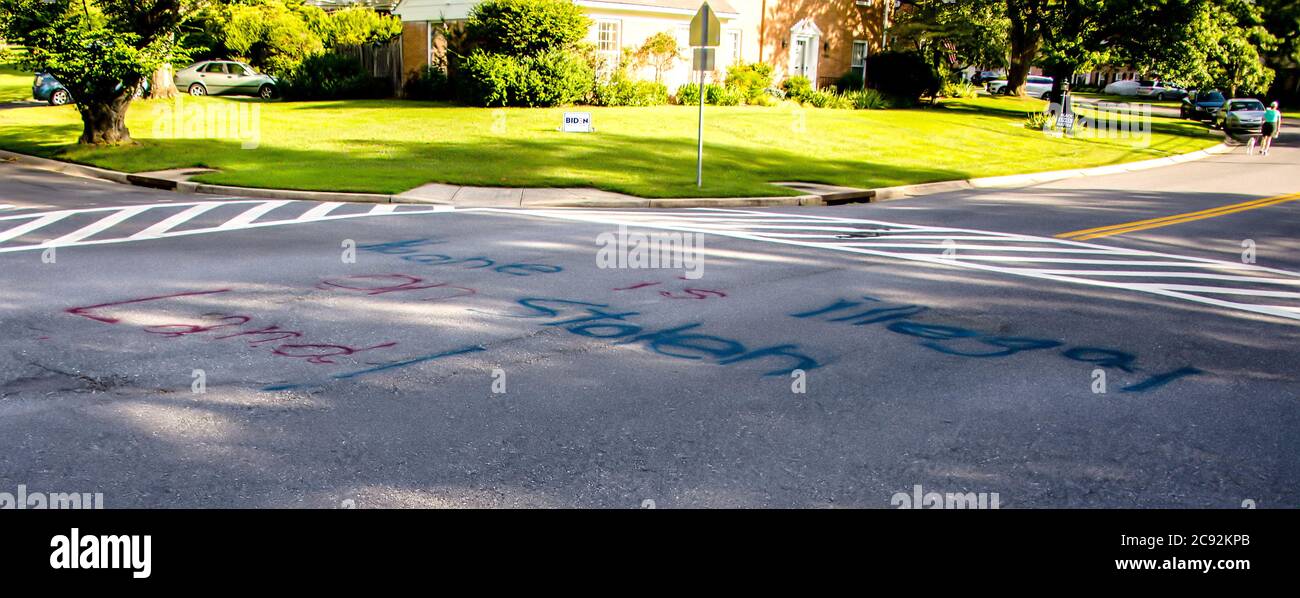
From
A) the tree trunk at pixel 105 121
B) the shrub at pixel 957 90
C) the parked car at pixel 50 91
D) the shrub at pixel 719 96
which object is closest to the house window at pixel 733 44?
the shrub at pixel 719 96

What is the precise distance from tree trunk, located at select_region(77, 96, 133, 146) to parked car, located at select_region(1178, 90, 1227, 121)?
4402cm

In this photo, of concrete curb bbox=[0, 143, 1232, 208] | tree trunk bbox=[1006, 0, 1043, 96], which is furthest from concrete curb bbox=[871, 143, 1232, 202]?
tree trunk bbox=[1006, 0, 1043, 96]

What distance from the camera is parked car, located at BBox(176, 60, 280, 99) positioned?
1517 inches

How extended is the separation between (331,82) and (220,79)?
18.4 ft

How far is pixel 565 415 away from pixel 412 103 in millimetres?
29151

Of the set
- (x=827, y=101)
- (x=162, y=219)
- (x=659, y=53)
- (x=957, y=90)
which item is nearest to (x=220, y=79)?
(x=659, y=53)

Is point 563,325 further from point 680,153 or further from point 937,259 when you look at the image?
point 680,153

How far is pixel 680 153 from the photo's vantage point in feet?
79.2

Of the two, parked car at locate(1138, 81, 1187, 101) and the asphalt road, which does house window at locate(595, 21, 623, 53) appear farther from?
parked car at locate(1138, 81, 1187, 101)

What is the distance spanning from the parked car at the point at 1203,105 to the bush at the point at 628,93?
27369mm

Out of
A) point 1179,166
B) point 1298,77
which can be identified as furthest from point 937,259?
point 1298,77

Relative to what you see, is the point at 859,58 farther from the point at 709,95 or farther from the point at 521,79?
the point at 521,79

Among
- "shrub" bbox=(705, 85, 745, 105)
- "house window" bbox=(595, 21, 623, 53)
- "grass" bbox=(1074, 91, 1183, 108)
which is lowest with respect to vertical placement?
"shrub" bbox=(705, 85, 745, 105)
